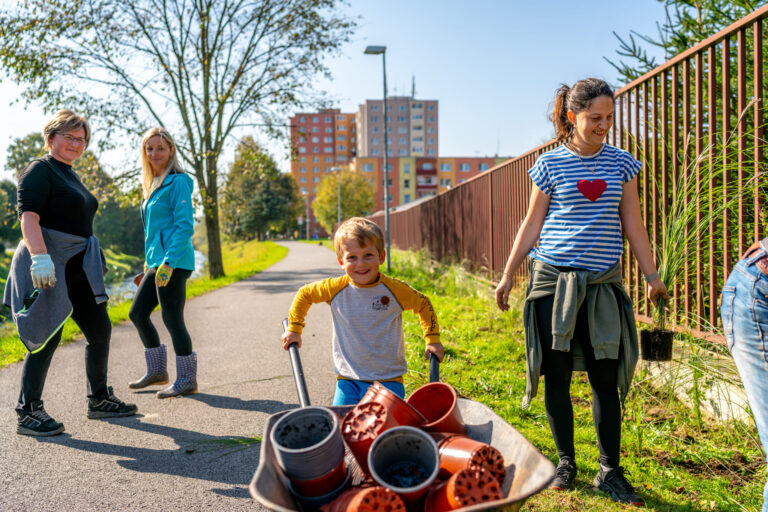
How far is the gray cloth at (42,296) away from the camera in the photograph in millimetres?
3799

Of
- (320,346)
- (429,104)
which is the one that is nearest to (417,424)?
(320,346)

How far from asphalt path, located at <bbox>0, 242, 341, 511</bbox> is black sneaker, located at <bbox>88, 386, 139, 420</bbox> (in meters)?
0.07

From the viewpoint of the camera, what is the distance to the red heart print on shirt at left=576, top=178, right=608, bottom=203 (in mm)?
2758

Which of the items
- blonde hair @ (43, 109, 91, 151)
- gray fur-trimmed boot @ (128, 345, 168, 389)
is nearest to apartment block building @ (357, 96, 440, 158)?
gray fur-trimmed boot @ (128, 345, 168, 389)

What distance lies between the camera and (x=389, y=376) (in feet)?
9.26

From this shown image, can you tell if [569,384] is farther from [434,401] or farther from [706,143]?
[706,143]

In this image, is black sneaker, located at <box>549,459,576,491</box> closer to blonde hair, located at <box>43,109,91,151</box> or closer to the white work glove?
the white work glove

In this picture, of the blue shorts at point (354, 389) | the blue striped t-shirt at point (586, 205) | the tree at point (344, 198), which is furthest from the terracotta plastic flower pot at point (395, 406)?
the tree at point (344, 198)

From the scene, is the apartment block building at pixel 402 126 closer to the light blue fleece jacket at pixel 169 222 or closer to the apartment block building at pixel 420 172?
the apartment block building at pixel 420 172

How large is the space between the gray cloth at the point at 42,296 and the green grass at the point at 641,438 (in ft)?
8.14

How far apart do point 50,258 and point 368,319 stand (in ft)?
7.28

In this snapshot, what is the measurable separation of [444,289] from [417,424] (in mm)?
8842

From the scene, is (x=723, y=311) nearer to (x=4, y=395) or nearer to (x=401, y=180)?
(x=4, y=395)

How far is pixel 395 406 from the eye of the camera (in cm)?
180
